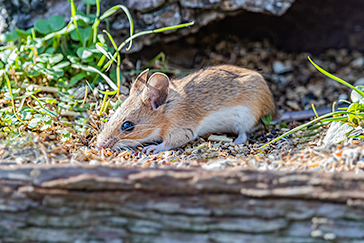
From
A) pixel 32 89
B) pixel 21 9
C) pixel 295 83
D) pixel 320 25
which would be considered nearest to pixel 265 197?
pixel 32 89

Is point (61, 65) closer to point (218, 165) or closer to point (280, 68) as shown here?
point (218, 165)

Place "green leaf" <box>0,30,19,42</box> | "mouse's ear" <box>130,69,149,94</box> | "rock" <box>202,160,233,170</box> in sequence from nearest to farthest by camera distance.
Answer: "rock" <box>202,160,233,170</box> < "mouse's ear" <box>130,69,149,94</box> < "green leaf" <box>0,30,19,42</box>

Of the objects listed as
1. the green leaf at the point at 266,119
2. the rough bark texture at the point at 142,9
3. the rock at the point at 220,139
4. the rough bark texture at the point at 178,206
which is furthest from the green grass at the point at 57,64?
the rough bark texture at the point at 178,206

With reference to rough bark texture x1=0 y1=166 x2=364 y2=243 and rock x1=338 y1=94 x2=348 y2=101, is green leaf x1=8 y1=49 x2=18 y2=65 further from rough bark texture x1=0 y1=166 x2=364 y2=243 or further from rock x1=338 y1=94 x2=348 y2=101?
rock x1=338 y1=94 x2=348 y2=101

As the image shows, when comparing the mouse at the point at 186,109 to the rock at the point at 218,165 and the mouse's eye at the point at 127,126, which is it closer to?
the mouse's eye at the point at 127,126

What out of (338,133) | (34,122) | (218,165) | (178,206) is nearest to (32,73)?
(34,122)

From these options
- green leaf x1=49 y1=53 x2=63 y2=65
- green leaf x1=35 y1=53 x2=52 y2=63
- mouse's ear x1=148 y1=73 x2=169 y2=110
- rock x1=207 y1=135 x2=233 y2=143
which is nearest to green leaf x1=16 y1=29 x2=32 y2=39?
green leaf x1=35 y1=53 x2=52 y2=63

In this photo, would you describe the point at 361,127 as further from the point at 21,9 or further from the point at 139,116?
the point at 21,9
